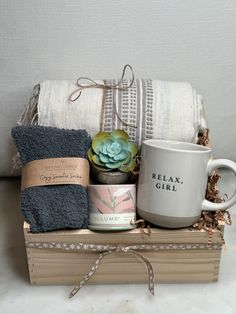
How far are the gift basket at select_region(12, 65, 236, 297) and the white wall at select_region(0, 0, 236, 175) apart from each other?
139 millimetres

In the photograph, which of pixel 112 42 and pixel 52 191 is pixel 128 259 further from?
pixel 112 42

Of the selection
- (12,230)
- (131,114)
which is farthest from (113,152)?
(12,230)

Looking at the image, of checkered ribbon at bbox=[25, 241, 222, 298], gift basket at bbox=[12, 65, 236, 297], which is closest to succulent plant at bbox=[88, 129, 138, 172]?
gift basket at bbox=[12, 65, 236, 297]

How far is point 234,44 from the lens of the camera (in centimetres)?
78

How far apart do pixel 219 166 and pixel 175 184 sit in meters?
0.06

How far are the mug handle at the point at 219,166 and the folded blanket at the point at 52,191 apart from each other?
0.15 metres

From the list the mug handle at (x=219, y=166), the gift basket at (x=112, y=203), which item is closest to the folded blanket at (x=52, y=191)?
the gift basket at (x=112, y=203)

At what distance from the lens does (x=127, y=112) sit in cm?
66

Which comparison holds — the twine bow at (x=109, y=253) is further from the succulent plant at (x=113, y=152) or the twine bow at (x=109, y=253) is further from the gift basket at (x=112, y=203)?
the succulent plant at (x=113, y=152)

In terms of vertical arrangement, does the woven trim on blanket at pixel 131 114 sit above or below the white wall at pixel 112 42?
below

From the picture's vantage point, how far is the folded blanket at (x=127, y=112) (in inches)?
26.0

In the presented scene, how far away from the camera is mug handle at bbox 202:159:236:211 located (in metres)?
0.57

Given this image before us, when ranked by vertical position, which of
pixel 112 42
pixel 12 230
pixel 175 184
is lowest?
pixel 12 230

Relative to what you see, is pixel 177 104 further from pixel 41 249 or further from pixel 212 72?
pixel 41 249
